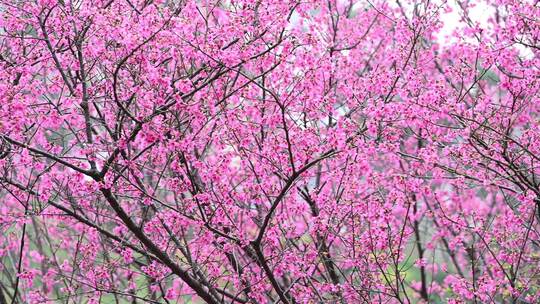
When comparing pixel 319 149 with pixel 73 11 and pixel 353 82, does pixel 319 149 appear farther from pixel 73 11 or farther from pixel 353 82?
pixel 73 11

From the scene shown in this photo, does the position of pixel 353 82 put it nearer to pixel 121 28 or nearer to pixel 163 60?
pixel 163 60

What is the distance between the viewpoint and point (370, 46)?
490 inches

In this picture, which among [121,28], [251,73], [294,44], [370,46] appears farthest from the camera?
[370,46]

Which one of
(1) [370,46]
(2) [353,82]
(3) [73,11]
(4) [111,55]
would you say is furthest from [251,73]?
(1) [370,46]

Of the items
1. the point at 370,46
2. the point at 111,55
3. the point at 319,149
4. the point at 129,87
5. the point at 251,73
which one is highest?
the point at 370,46

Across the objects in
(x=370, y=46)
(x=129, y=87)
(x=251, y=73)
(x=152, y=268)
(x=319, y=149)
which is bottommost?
(x=152, y=268)

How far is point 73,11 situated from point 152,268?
9.56ft

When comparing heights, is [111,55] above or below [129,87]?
above

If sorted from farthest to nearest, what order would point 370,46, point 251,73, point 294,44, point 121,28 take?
point 370,46 < point 251,73 < point 294,44 < point 121,28

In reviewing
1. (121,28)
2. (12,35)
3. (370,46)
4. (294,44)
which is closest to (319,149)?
(294,44)

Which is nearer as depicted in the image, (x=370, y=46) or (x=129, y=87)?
(x=129, y=87)

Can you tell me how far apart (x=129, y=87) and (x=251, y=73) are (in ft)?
7.21

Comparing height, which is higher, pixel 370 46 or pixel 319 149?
pixel 370 46

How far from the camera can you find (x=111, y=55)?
7.12m
